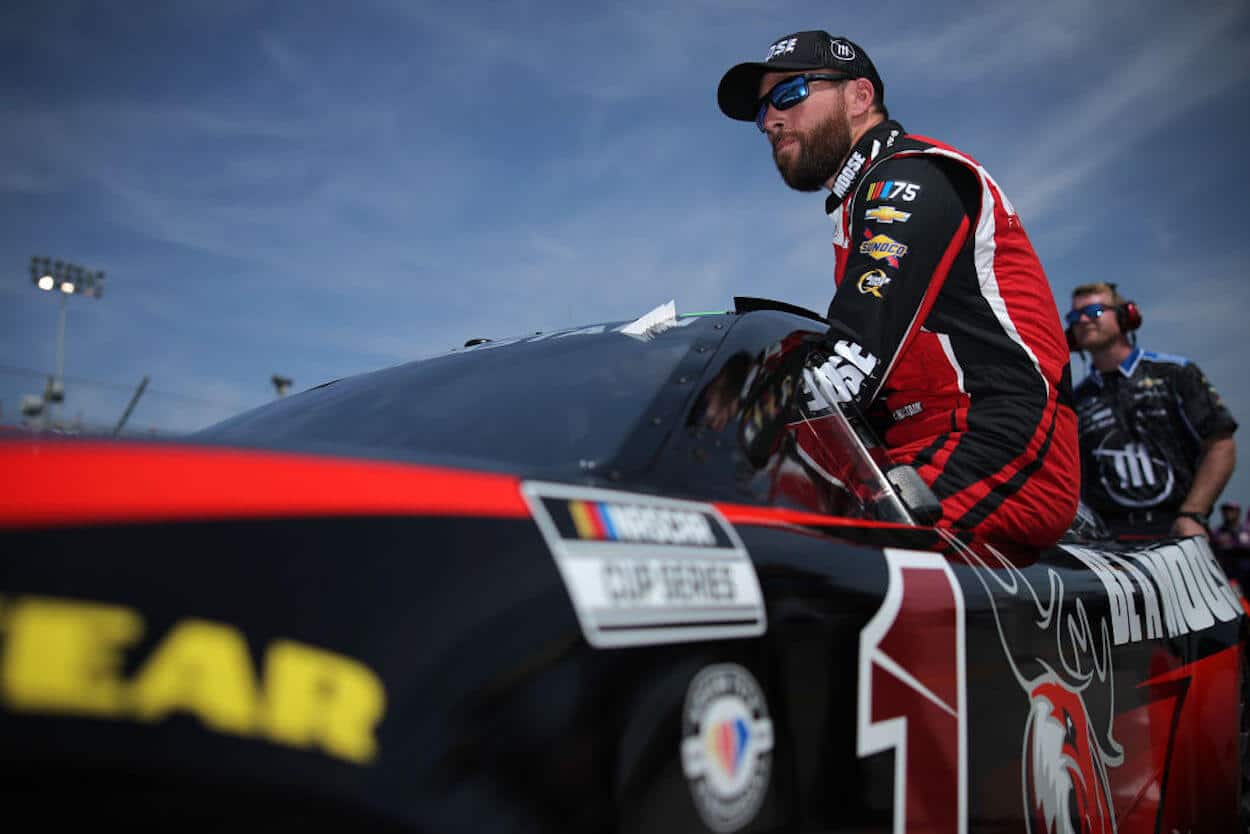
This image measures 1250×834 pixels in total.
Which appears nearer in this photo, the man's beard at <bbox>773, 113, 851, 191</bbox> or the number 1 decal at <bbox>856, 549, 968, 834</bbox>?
the number 1 decal at <bbox>856, 549, 968, 834</bbox>

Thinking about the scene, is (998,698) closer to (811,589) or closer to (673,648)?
(811,589)

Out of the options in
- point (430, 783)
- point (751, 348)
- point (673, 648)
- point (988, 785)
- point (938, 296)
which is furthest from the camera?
point (938, 296)

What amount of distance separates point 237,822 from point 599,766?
291 millimetres

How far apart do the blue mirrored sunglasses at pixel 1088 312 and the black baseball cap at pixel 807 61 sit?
270cm

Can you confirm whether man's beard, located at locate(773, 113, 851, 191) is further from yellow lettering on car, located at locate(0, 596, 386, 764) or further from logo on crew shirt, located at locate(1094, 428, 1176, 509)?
logo on crew shirt, located at locate(1094, 428, 1176, 509)

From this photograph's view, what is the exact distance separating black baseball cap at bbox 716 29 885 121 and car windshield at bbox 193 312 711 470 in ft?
3.43

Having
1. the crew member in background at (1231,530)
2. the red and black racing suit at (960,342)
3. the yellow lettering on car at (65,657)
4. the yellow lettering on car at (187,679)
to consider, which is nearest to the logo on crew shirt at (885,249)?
the red and black racing suit at (960,342)

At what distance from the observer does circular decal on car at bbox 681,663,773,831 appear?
0.80 metres

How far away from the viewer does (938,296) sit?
199cm

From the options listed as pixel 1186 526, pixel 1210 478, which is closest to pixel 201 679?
pixel 1186 526

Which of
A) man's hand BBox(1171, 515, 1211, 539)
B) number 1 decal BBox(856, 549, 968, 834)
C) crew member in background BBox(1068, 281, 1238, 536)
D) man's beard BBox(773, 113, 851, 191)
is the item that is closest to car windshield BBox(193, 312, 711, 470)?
number 1 decal BBox(856, 549, 968, 834)

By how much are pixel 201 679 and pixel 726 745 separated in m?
0.47

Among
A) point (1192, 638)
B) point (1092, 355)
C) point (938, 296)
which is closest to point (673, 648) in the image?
point (938, 296)

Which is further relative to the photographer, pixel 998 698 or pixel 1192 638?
pixel 1192 638
